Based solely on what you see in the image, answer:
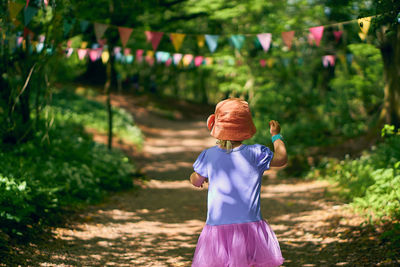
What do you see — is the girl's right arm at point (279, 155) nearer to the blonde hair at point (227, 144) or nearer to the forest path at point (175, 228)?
the blonde hair at point (227, 144)

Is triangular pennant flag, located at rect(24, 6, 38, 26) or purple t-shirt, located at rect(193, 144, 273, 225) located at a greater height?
triangular pennant flag, located at rect(24, 6, 38, 26)

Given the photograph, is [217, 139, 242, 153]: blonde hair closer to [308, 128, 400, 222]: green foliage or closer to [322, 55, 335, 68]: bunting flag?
[308, 128, 400, 222]: green foliage

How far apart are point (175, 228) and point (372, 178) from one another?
347 centimetres

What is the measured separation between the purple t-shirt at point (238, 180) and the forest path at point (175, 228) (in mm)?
2405

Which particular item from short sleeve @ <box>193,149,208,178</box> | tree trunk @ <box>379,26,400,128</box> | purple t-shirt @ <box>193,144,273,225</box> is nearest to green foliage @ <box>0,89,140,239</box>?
short sleeve @ <box>193,149,208,178</box>

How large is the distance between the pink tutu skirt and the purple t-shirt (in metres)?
0.06

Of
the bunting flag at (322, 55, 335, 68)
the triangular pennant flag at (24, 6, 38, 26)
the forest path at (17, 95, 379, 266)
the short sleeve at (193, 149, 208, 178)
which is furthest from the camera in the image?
the bunting flag at (322, 55, 335, 68)

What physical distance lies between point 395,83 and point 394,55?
65 centimetres

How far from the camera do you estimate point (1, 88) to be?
809 cm

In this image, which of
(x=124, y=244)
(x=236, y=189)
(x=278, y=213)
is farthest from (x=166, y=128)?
(x=236, y=189)

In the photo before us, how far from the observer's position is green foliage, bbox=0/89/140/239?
5262 mm

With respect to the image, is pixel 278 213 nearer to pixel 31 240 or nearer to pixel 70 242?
pixel 70 242

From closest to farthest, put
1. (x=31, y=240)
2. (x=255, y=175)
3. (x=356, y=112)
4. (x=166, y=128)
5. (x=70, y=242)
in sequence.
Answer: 1. (x=255, y=175)
2. (x=31, y=240)
3. (x=70, y=242)
4. (x=356, y=112)
5. (x=166, y=128)

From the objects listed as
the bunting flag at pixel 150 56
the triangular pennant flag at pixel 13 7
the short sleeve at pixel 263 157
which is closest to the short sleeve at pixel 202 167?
the short sleeve at pixel 263 157
